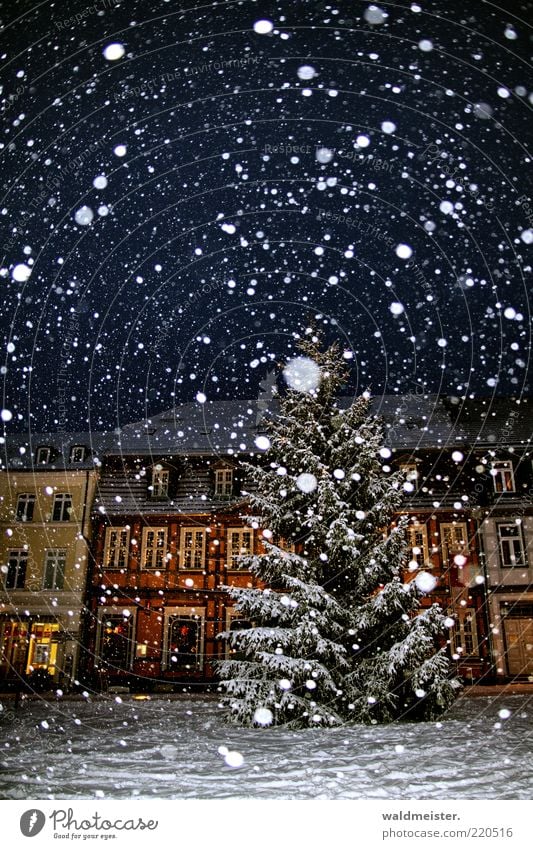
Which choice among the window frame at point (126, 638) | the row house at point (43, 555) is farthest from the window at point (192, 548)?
the row house at point (43, 555)

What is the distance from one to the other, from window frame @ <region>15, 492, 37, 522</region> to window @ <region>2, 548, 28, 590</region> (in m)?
1.05

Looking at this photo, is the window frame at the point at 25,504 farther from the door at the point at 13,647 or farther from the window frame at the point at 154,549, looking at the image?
the window frame at the point at 154,549

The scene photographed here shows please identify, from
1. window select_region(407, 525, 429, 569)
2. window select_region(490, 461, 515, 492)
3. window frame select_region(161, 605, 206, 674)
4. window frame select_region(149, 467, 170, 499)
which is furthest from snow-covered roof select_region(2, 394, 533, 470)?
window frame select_region(161, 605, 206, 674)

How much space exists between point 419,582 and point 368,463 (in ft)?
6.93

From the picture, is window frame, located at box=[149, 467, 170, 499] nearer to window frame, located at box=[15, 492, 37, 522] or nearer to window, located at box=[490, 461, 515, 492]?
window frame, located at box=[15, 492, 37, 522]

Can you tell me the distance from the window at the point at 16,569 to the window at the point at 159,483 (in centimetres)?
482

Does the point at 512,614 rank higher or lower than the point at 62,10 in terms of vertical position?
lower

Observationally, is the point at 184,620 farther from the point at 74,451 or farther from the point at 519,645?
the point at 519,645

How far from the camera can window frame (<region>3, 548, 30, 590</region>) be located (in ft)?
58.5

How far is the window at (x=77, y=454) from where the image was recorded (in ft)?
63.7

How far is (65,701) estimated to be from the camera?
44.3 ft

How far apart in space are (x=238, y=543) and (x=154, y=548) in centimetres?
284

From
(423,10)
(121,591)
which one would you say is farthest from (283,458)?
(121,591)
